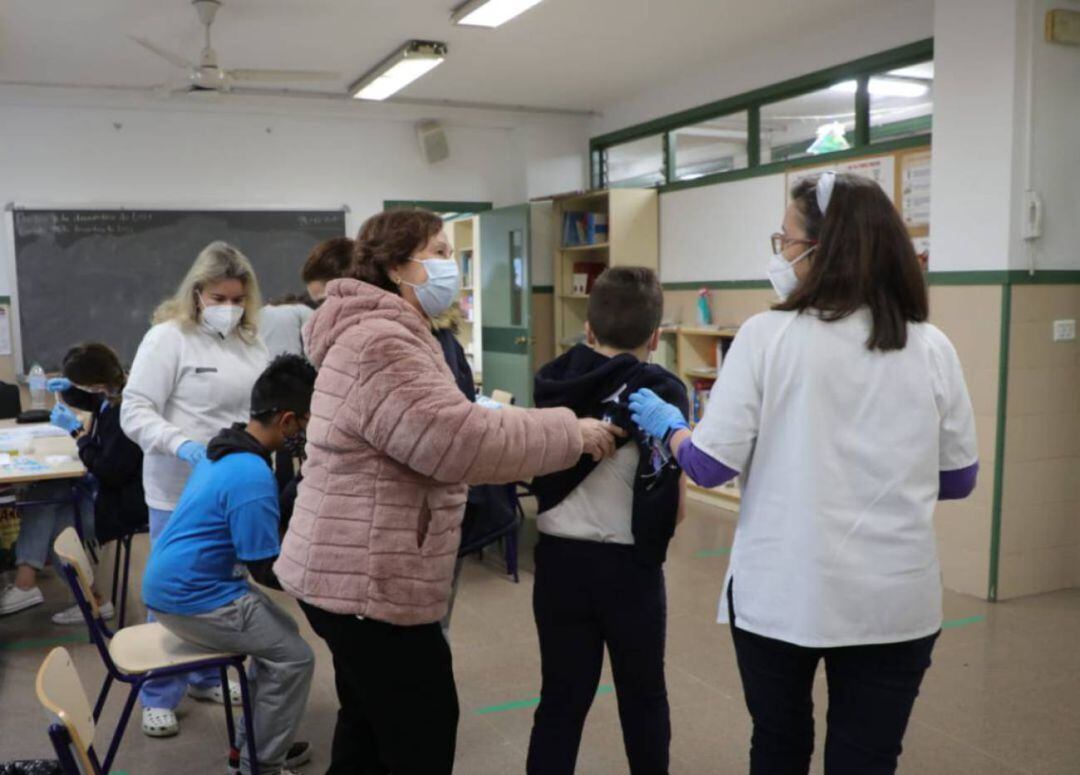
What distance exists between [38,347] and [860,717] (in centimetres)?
649

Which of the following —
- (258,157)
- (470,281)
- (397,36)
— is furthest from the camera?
(470,281)

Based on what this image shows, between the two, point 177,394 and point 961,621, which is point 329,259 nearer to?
point 177,394

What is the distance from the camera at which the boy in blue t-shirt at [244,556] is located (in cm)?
225

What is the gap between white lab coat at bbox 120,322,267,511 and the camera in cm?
286

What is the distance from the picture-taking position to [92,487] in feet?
12.6

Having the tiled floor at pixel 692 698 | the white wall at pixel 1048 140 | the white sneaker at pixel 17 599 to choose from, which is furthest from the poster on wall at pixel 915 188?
the white sneaker at pixel 17 599

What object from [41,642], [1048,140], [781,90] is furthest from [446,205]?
[41,642]

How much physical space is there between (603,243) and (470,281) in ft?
5.06

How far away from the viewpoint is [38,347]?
6.51 m

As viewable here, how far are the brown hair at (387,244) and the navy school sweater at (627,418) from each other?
40 centimetres

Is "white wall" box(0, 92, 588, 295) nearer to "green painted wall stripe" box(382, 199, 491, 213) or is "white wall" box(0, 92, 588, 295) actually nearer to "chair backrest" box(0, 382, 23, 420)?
"green painted wall stripe" box(382, 199, 491, 213)

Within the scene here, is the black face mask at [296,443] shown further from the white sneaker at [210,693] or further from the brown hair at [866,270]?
the brown hair at [866,270]

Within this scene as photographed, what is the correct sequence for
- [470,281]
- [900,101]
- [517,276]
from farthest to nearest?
1. [470,281]
2. [517,276]
3. [900,101]

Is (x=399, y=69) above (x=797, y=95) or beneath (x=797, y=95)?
above
